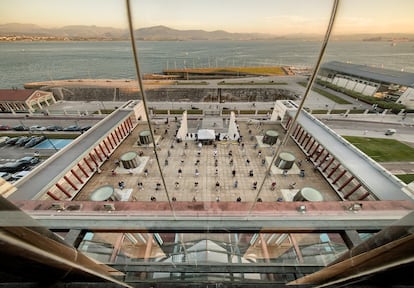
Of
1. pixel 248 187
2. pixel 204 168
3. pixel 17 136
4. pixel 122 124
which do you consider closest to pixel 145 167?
pixel 204 168

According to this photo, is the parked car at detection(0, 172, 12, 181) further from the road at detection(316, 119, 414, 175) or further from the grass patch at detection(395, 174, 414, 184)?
the road at detection(316, 119, 414, 175)

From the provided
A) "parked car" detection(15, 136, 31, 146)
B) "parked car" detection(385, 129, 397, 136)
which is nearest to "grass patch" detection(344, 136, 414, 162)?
"parked car" detection(385, 129, 397, 136)

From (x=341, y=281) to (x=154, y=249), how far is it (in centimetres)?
331

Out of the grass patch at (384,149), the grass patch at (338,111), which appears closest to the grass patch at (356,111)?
the grass patch at (338,111)

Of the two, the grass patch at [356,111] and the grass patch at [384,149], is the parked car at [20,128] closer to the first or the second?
the grass patch at [384,149]

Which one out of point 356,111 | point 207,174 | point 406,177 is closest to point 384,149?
point 406,177

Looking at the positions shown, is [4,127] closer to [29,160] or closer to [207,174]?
[29,160]

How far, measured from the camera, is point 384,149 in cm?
2458

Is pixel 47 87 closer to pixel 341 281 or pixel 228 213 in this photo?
pixel 228 213

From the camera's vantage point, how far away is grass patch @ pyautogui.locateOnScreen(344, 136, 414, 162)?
A: 2275 cm

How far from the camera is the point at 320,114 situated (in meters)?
36.7

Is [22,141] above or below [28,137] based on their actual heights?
below

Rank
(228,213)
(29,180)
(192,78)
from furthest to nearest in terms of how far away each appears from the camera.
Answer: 1. (192,78)
2. (29,180)
3. (228,213)

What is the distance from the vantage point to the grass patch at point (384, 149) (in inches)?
896
